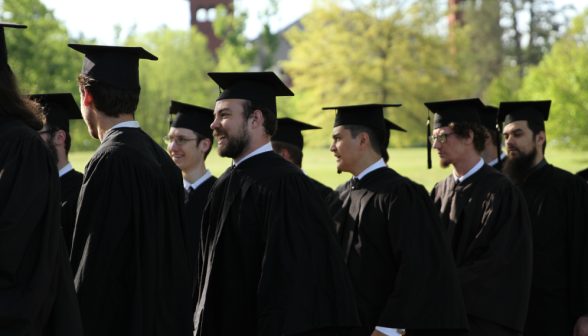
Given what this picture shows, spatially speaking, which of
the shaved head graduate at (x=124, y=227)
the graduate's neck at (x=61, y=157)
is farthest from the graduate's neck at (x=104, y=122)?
the graduate's neck at (x=61, y=157)

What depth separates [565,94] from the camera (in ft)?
67.2

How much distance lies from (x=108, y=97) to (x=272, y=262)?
1.24 metres

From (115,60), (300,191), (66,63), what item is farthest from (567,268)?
(66,63)

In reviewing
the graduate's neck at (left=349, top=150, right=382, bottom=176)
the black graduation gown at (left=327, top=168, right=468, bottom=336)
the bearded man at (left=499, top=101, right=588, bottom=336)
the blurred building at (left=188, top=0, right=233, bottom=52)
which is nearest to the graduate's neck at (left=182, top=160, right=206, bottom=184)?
the graduate's neck at (left=349, top=150, right=382, bottom=176)

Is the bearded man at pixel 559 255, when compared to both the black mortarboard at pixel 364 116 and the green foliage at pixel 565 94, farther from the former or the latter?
the green foliage at pixel 565 94

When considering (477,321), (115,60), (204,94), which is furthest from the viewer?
(204,94)

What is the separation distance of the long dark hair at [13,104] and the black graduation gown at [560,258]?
4441 millimetres

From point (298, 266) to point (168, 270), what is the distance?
664 mm

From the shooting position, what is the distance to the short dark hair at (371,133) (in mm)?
4449

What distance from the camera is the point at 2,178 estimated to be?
1.99m

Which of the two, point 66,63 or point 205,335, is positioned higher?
point 66,63

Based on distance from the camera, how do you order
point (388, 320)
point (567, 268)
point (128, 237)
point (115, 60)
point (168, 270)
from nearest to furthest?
point (128, 237) → point (168, 270) → point (115, 60) → point (388, 320) → point (567, 268)

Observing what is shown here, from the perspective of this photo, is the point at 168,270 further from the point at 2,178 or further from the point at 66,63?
the point at 66,63

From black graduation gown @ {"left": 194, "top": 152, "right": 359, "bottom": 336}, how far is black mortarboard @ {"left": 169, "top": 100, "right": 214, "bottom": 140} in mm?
2719
